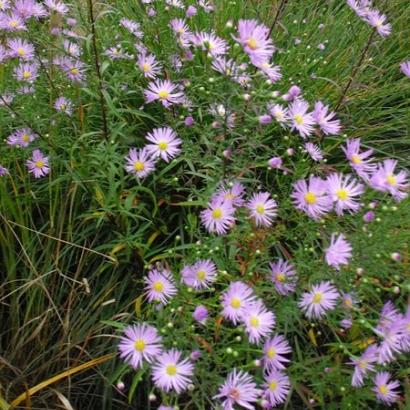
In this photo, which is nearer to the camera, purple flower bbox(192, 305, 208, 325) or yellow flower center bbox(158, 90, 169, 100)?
purple flower bbox(192, 305, 208, 325)

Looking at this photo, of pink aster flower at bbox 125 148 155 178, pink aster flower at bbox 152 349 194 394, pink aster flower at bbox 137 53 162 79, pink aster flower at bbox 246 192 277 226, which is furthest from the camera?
pink aster flower at bbox 137 53 162 79

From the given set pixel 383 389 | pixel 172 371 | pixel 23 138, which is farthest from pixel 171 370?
pixel 23 138

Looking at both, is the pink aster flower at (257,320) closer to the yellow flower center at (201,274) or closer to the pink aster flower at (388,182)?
the yellow flower center at (201,274)

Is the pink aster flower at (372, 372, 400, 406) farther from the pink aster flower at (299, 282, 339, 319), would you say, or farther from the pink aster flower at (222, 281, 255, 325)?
the pink aster flower at (222, 281, 255, 325)

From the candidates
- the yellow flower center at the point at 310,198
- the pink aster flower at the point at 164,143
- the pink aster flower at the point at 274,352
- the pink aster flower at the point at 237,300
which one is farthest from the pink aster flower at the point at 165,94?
the pink aster flower at the point at 274,352

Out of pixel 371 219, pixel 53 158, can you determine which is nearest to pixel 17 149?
A: pixel 53 158

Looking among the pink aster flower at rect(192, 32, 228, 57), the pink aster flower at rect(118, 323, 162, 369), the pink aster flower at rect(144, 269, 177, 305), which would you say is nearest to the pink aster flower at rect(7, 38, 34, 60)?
the pink aster flower at rect(192, 32, 228, 57)

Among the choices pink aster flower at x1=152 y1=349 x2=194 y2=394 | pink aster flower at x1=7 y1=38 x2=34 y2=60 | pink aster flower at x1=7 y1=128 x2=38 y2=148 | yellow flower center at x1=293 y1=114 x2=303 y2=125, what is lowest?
pink aster flower at x1=152 y1=349 x2=194 y2=394
